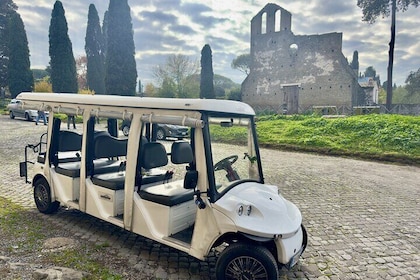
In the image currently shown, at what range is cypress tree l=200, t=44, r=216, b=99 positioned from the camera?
3588 cm

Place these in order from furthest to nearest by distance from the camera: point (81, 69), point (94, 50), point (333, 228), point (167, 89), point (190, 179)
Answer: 1. point (81, 69)
2. point (94, 50)
3. point (167, 89)
4. point (333, 228)
5. point (190, 179)

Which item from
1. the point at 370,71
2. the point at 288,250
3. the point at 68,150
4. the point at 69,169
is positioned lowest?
the point at 288,250

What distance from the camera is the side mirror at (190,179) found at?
3.22 meters

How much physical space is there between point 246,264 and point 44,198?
165 inches

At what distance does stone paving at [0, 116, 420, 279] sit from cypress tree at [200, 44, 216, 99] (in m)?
26.8

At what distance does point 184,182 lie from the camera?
325 centimetres

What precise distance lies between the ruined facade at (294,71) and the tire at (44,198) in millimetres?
29098

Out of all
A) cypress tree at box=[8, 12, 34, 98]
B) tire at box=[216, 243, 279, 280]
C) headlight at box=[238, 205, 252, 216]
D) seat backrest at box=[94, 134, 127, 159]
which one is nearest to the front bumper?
tire at box=[216, 243, 279, 280]

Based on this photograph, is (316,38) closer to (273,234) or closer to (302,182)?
(302,182)

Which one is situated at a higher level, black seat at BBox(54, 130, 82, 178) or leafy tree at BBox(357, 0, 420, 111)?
leafy tree at BBox(357, 0, 420, 111)

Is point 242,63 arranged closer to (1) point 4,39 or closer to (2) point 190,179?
(1) point 4,39

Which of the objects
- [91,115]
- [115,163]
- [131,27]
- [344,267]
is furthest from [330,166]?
[131,27]

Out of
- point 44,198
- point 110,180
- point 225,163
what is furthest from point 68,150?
point 225,163

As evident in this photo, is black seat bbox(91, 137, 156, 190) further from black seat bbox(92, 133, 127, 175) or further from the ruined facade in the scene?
the ruined facade
